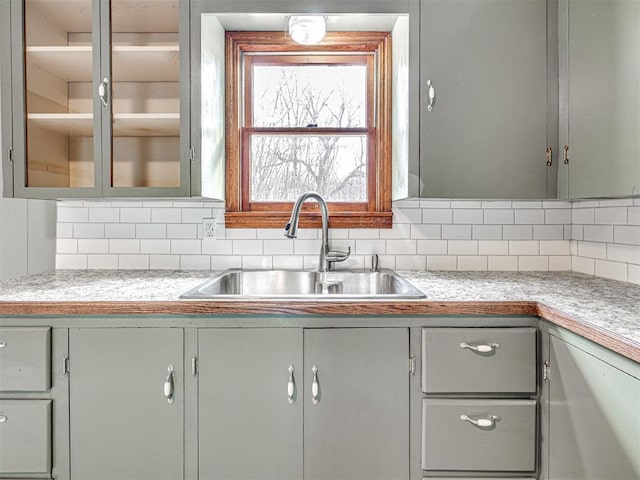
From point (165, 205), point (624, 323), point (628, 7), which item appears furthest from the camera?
point (165, 205)

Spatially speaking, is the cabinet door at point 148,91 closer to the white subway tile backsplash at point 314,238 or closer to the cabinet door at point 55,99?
the cabinet door at point 55,99

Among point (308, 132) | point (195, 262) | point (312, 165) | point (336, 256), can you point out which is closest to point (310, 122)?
point (308, 132)

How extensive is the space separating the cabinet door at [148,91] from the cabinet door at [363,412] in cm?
99

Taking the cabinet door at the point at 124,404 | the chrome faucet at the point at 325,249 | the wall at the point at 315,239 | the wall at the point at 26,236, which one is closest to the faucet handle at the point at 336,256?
the chrome faucet at the point at 325,249

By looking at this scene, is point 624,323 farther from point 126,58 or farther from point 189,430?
point 126,58

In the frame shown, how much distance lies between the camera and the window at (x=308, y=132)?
7.09 feet

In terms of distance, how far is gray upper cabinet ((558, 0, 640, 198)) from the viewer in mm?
1326

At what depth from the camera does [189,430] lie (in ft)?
4.63

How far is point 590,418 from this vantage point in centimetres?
112

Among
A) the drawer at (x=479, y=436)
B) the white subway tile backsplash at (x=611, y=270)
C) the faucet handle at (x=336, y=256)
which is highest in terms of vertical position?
the faucet handle at (x=336, y=256)

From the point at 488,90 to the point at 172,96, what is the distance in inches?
52.1

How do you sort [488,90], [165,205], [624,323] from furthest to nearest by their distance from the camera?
[165,205] → [488,90] → [624,323]

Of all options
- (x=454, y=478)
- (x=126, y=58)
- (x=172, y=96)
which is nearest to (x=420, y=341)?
(x=454, y=478)

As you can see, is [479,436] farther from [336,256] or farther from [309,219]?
[309,219]
